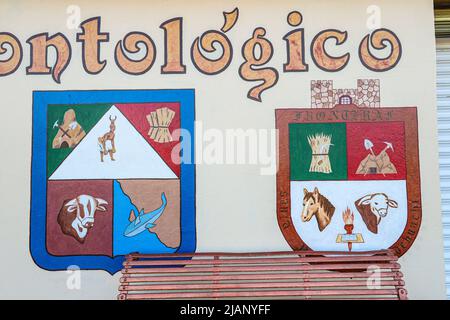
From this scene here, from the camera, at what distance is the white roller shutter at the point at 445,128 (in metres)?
5.13

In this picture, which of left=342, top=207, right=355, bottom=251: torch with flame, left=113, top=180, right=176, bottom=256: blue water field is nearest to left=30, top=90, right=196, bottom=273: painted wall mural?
left=113, top=180, right=176, bottom=256: blue water field

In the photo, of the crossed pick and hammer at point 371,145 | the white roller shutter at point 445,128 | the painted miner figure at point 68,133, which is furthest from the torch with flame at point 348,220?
the painted miner figure at point 68,133

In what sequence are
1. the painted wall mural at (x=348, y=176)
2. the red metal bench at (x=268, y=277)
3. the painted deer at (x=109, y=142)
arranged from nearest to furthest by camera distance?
the red metal bench at (x=268, y=277) → the painted wall mural at (x=348, y=176) → the painted deer at (x=109, y=142)

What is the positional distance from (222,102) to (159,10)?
954mm

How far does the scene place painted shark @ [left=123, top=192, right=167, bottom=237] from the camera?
16.3 ft

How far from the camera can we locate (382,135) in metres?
4.98

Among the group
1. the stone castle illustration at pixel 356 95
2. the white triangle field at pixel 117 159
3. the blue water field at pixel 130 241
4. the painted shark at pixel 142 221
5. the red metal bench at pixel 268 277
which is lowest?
the red metal bench at pixel 268 277

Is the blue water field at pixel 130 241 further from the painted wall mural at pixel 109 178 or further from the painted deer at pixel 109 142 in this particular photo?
the painted deer at pixel 109 142

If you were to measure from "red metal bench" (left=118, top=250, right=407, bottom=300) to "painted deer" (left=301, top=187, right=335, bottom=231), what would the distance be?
0.29 meters

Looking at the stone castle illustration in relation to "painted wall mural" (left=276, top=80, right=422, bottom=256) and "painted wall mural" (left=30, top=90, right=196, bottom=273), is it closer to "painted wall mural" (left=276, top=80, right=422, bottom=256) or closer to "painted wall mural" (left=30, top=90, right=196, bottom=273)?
"painted wall mural" (left=276, top=80, right=422, bottom=256)

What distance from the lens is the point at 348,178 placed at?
496cm

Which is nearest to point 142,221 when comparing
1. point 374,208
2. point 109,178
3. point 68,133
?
point 109,178

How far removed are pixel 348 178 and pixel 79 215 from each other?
224cm

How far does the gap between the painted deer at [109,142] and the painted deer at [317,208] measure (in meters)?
1.63
